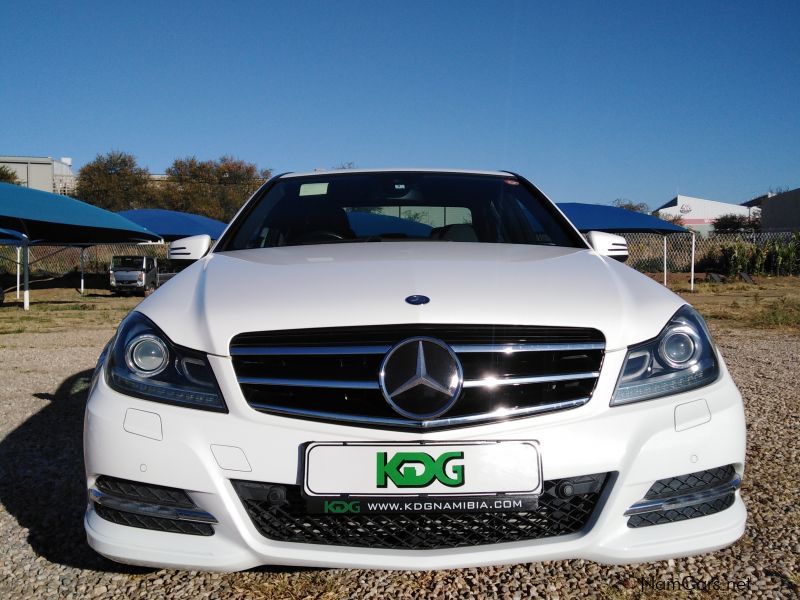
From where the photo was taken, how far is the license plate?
5.64 feet

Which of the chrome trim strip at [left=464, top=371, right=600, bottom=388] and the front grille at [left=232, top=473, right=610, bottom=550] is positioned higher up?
the chrome trim strip at [left=464, top=371, right=600, bottom=388]

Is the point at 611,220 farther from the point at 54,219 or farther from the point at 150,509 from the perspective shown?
the point at 150,509

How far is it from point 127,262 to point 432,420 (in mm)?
24690

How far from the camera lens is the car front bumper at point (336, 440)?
173cm

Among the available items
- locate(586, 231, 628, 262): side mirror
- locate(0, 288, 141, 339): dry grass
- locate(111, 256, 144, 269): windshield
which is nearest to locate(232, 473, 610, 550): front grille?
locate(586, 231, 628, 262): side mirror

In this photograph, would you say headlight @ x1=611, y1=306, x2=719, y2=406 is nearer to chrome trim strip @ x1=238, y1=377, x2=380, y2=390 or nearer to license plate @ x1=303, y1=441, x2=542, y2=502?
license plate @ x1=303, y1=441, x2=542, y2=502

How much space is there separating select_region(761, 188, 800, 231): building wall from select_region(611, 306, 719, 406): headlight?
140ft

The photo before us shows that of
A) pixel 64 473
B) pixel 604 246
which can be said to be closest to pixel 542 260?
pixel 604 246

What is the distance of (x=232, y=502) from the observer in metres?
1.75

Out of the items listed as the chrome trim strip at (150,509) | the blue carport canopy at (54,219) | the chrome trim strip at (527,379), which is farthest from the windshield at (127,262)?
the chrome trim strip at (527,379)

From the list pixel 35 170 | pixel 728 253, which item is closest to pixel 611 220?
pixel 728 253

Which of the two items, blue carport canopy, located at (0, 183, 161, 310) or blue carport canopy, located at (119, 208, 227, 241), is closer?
blue carport canopy, located at (0, 183, 161, 310)

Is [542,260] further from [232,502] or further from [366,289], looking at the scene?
[232,502]

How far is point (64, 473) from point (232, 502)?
2.04 m
